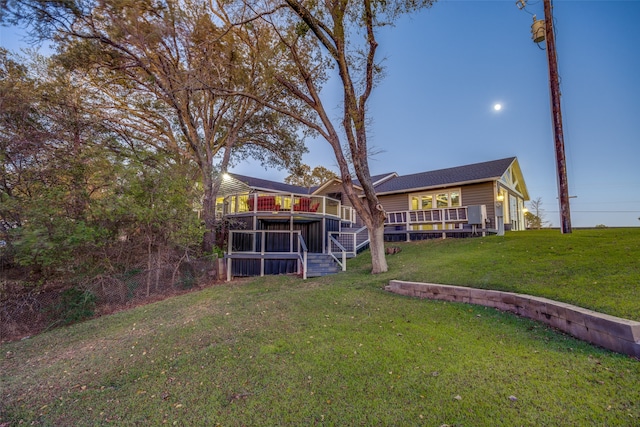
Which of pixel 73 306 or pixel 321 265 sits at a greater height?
pixel 321 265

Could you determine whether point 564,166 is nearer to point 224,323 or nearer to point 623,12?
point 623,12

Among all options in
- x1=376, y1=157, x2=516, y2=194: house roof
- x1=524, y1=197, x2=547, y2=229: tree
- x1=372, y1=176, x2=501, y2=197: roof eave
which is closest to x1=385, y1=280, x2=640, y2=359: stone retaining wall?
x1=372, y1=176, x2=501, y2=197: roof eave

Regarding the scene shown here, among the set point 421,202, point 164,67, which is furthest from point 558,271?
point 164,67

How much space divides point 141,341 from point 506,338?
5844mm

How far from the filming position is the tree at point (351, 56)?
26.6 feet

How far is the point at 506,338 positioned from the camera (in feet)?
12.1

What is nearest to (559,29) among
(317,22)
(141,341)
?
(317,22)

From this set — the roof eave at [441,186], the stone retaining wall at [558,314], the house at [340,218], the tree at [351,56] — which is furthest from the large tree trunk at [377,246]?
the roof eave at [441,186]

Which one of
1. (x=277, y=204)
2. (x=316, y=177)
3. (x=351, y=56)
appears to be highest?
(x=316, y=177)

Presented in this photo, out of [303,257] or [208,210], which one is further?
[208,210]

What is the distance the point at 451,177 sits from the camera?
15594 mm

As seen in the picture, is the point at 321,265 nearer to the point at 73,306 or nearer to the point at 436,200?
the point at 73,306

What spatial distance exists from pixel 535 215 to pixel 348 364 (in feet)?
108

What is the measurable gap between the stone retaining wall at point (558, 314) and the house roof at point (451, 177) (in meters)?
10.4
